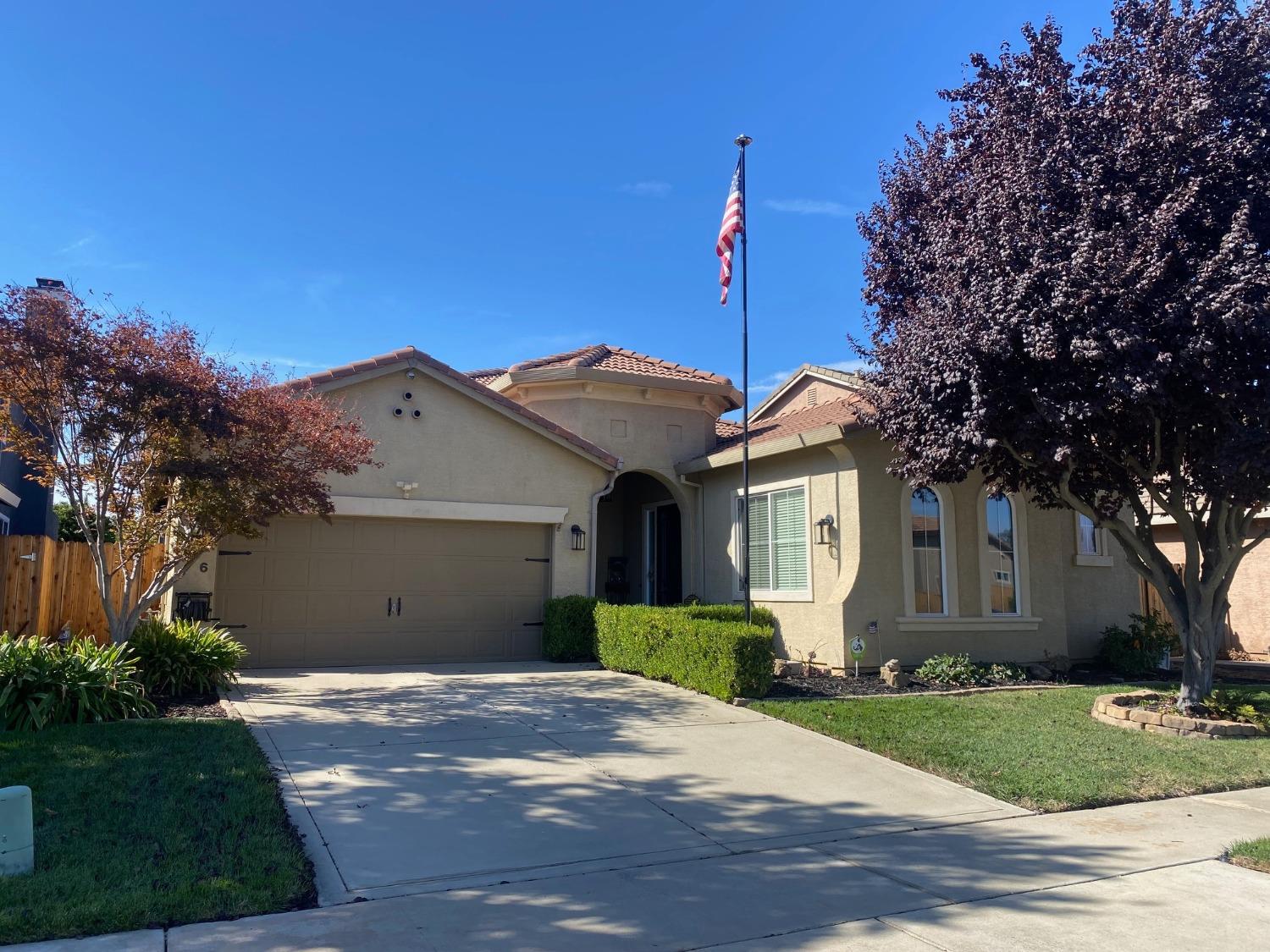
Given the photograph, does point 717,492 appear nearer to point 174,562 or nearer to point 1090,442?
point 1090,442

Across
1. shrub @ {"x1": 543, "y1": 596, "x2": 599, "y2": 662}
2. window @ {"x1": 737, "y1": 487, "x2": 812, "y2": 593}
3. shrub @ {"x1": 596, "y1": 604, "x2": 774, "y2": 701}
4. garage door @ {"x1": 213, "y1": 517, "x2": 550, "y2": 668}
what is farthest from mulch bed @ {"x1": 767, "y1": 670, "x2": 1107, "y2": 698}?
garage door @ {"x1": 213, "y1": 517, "x2": 550, "y2": 668}

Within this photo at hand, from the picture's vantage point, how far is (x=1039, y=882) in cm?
511

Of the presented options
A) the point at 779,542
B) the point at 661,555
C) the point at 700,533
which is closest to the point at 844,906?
the point at 779,542

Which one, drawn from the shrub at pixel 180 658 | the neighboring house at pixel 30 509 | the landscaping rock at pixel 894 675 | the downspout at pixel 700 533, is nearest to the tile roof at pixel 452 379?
the downspout at pixel 700 533

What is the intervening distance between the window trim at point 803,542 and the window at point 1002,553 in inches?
115

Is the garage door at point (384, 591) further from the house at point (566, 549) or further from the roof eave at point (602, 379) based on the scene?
the roof eave at point (602, 379)

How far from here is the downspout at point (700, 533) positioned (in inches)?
627

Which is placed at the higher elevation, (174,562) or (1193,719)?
(174,562)

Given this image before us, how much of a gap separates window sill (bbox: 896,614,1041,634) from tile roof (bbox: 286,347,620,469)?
5.37 m

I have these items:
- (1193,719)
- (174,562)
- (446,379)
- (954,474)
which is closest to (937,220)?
(954,474)

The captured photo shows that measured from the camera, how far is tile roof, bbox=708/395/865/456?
12.7 m

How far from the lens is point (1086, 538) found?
15367 mm

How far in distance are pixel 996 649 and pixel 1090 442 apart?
188 inches

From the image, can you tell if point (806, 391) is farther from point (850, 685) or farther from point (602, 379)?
point (850, 685)
